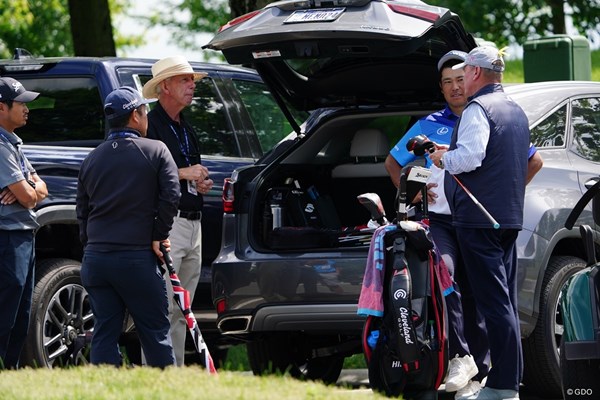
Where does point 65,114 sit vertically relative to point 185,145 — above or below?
above

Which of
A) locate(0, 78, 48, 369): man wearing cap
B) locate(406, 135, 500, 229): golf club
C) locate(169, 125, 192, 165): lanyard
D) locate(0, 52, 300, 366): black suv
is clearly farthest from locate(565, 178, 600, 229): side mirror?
locate(0, 78, 48, 369): man wearing cap

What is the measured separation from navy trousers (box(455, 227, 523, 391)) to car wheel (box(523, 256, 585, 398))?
0.56 m

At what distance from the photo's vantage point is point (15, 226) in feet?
25.8

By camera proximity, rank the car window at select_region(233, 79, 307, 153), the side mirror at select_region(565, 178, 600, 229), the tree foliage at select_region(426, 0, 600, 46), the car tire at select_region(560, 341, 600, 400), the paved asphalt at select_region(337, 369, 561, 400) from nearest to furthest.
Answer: the car tire at select_region(560, 341, 600, 400)
the side mirror at select_region(565, 178, 600, 229)
the paved asphalt at select_region(337, 369, 561, 400)
the car window at select_region(233, 79, 307, 153)
the tree foliage at select_region(426, 0, 600, 46)

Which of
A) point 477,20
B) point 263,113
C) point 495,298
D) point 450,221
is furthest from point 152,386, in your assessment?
point 477,20

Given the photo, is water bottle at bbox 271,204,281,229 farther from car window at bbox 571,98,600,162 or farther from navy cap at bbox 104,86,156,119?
car window at bbox 571,98,600,162

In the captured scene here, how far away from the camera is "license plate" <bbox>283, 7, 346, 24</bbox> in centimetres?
764

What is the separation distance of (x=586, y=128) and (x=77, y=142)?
11.4 ft

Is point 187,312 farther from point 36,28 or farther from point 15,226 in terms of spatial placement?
point 36,28

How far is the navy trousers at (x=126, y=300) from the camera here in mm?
7238

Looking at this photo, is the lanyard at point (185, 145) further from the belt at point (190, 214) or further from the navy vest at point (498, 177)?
the navy vest at point (498, 177)

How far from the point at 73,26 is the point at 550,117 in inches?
417

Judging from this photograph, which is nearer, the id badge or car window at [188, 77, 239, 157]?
the id badge

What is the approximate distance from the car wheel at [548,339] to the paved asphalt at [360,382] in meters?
0.38
